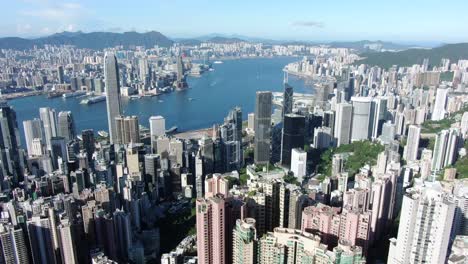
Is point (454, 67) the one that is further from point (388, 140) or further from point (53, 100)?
point (53, 100)

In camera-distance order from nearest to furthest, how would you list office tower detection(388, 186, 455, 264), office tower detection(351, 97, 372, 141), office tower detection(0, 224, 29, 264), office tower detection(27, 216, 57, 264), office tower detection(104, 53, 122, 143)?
office tower detection(388, 186, 455, 264) < office tower detection(0, 224, 29, 264) < office tower detection(27, 216, 57, 264) < office tower detection(351, 97, 372, 141) < office tower detection(104, 53, 122, 143)

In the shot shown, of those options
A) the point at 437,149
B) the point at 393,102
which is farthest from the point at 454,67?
the point at 437,149

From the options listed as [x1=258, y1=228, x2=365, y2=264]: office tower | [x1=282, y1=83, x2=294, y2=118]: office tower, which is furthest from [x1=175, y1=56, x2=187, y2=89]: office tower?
[x1=258, y1=228, x2=365, y2=264]: office tower

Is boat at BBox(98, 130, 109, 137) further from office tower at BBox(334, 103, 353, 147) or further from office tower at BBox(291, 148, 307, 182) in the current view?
office tower at BBox(334, 103, 353, 147)

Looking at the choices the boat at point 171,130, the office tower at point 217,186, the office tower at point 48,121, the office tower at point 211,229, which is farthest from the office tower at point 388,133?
the office tower at point 48,121

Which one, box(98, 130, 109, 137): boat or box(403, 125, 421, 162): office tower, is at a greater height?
box(403, 125, 421, 162): office tower

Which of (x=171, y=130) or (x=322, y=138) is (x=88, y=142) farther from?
(x=322, y=138)
